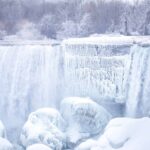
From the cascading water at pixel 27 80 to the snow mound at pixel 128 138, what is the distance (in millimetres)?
4964

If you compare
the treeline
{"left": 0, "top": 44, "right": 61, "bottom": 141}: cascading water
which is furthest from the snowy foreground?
the treeline

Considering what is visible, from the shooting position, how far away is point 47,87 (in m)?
11.6

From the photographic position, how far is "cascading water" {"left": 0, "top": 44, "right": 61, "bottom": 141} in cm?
1152

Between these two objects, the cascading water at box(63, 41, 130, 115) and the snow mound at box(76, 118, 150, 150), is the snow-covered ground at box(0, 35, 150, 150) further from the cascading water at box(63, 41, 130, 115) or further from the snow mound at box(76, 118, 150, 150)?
the snow mound at box(76, 118, 150, 150)

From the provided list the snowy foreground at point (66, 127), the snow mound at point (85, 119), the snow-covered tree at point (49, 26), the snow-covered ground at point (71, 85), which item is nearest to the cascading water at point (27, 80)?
the snow-covered ground at point (71, 85)

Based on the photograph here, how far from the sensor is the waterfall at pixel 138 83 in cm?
1012

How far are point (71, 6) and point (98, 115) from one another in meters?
5.99

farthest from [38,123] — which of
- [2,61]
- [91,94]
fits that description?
[2,61]

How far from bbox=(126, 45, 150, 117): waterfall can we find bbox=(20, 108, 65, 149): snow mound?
6.27 feet

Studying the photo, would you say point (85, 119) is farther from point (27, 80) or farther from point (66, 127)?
point (27, 80)

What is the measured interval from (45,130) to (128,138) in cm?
341

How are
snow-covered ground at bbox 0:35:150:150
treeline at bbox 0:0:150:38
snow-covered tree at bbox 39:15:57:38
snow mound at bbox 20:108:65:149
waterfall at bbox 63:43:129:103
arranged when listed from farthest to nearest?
snow-covered tree at bbox 39:15:57:38, treeline at bbox 0:0:150:38, waterfall at bbox 63:43:129:103, snow-covered ground at bbox 0:35:150:150, snow mound at bbox 20:108:65:149

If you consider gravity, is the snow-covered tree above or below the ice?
above

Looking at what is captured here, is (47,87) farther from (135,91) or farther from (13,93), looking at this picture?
(135,91)
